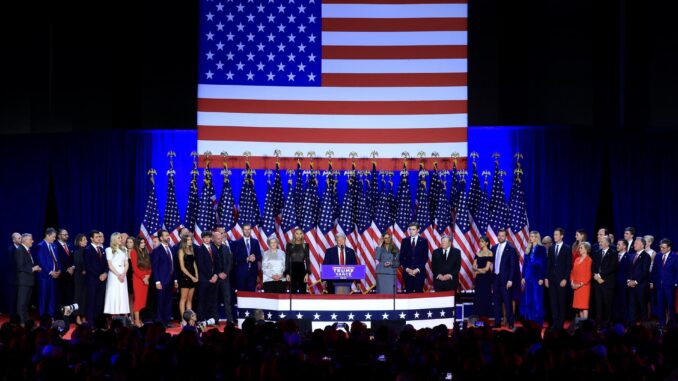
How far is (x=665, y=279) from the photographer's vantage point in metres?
16.7

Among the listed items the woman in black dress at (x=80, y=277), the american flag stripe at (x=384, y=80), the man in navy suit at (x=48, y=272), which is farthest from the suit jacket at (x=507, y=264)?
the man in navy suit at (x=48, y=272)

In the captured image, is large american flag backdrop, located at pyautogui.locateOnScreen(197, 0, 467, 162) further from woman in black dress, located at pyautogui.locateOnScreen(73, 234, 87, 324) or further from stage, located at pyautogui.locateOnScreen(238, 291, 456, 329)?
stage, located at pyautogui.locateOnScreen(238, 291, 456, 329)

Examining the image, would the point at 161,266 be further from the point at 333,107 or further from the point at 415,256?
the point at 333,107

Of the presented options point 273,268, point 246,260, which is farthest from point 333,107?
point 273,268

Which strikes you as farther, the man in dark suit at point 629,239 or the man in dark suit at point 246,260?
the man in dark suit at point 246,260

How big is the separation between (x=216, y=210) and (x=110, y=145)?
2709 millimetres

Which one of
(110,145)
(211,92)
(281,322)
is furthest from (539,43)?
(281,322)

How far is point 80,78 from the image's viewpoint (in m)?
20.0

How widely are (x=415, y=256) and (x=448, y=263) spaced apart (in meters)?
0.78

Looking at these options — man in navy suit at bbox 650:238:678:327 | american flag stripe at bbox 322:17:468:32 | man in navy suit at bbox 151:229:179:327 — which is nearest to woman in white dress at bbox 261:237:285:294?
man in navy suit at bbox 151:229:179:327

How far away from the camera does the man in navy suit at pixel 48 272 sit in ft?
55.7

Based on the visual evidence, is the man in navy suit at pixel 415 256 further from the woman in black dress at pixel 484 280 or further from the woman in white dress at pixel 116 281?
the woman in white dress at pixel 116 281

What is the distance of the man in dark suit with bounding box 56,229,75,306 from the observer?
17328 mm

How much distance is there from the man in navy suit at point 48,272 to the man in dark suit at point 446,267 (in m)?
6.52
